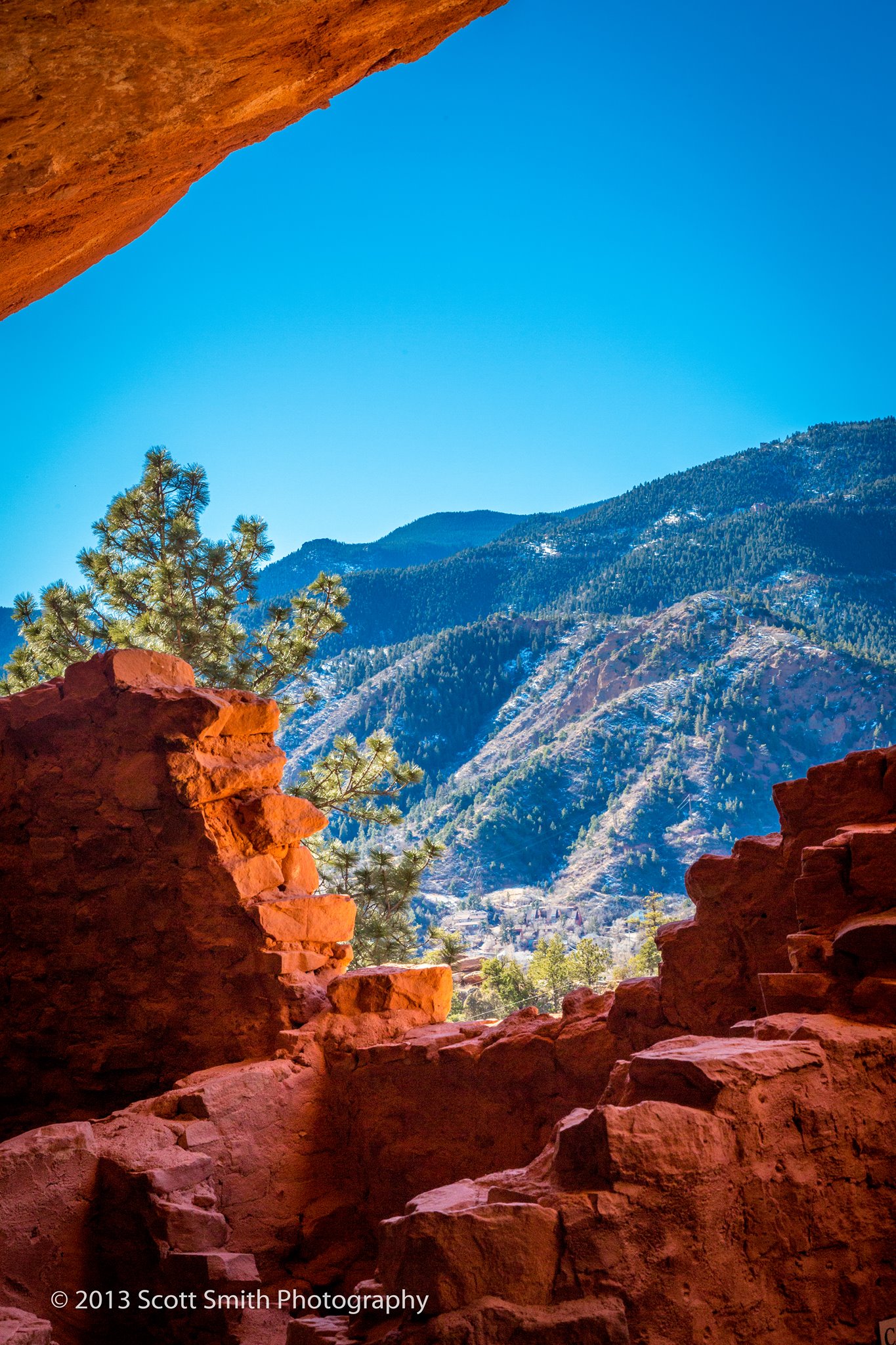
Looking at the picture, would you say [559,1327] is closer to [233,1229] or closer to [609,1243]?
[609,1243]

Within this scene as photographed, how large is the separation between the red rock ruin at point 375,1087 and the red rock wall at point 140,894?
22 millimetres

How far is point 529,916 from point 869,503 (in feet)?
146

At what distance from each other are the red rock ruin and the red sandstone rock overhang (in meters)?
3.86

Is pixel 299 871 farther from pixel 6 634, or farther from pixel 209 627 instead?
pixel 6 634

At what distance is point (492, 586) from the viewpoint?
8425 cm

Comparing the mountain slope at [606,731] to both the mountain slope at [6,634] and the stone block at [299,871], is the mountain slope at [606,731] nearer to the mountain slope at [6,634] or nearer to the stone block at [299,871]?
the mountain slope at [6,634]

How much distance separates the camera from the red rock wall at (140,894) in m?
6.97

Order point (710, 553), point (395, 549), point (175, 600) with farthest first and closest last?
point (395, 549), point (710, 553), point (175, 600)

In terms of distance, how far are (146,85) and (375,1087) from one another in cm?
555

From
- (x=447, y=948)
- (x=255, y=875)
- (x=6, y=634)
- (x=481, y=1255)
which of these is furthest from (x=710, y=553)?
(x=481, y=1255)

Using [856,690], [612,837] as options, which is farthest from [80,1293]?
[856,690]

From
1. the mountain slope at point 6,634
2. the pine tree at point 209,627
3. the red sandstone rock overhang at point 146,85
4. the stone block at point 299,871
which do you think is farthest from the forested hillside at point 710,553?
the red sandstone rock overhang at point 146,85

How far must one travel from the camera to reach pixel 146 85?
353 cm

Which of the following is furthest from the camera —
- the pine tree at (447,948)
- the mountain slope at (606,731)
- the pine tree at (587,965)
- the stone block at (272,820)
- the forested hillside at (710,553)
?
the forested hillside at (710,553)
